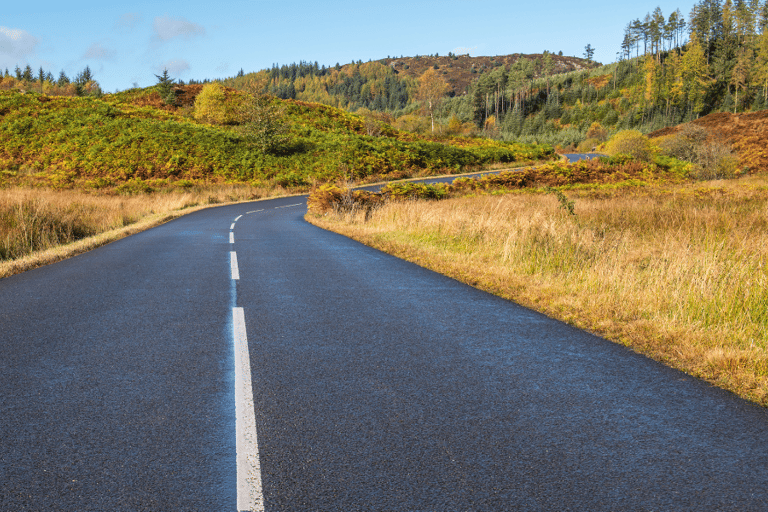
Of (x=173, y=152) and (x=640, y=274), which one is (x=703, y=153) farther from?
(x=173, y=152)

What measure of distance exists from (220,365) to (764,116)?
59.5 meters

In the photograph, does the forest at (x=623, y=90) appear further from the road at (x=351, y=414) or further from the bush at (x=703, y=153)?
the road at (x=351, y=414)

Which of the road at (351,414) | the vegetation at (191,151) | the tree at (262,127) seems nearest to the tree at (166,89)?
the vegetation at (191,151)

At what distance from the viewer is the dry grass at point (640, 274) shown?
5.16 m

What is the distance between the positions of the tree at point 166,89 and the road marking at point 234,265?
6276cm

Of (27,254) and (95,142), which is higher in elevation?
(95,142)

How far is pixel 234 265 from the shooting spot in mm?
10328

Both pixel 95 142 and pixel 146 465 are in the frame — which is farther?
pixel 95 142

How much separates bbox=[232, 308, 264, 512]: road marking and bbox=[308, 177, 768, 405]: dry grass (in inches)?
146

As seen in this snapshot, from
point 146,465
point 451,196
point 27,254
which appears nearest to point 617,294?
point 146,465

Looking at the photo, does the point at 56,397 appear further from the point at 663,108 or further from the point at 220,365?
the point at 663,108

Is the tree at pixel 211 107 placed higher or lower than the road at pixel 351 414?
higher

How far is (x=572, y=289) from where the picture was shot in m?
7.64

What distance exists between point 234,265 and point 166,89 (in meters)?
66.5
